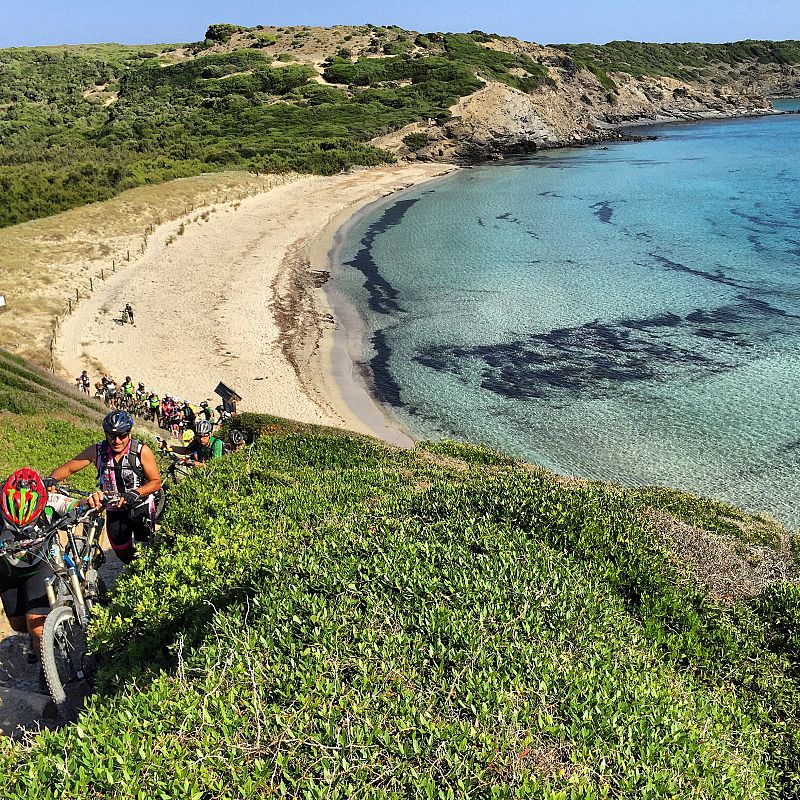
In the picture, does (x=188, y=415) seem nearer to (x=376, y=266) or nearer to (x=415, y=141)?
(x=376, y=266)

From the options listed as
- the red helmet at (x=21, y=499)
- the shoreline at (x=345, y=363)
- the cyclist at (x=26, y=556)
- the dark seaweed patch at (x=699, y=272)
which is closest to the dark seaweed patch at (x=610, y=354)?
the shoreline at (x=345, y=363)

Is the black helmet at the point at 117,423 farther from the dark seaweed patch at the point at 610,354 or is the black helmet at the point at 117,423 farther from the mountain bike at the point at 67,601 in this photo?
the dark seaweed patch at the point at 610,354

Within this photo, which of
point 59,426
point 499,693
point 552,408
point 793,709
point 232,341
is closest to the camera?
point 499,693

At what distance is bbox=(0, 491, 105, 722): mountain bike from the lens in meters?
5.52

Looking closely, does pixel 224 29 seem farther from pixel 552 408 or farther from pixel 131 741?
pixel 131 741

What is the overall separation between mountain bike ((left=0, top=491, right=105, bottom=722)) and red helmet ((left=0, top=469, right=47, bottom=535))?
0.70ft

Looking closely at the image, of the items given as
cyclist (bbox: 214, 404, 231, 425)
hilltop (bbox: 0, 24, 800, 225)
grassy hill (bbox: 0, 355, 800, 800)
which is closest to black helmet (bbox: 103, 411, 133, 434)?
grassy hill (bbox: 0, 355, 800, 800)

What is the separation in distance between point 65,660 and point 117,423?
89.8 inches

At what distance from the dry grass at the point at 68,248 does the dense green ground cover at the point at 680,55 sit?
11275 cm

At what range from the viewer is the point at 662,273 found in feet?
125

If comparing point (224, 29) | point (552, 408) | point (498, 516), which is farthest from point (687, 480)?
point (224, 29)

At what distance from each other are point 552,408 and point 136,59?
130 meters

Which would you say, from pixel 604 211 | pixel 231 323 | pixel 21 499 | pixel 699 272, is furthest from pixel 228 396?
pixel 604 211

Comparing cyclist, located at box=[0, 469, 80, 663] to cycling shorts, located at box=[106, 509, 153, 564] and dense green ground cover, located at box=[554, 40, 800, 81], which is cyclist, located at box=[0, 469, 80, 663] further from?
dense green ground cover, located at box=[554, 40, 800, 81]
